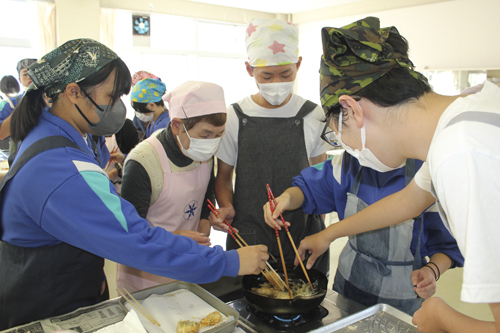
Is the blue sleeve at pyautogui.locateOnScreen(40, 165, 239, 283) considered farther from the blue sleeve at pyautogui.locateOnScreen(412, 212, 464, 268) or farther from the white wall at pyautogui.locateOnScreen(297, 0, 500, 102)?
the white wall at pyautogui.locateOnScreen(297, 0, 500, 102)

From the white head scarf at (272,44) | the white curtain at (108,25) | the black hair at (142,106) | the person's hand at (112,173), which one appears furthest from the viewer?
the white curtain at (108,25)

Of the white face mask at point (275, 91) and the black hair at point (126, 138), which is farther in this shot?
the black hair at point (126, 138)

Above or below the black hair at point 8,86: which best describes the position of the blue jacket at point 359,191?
below

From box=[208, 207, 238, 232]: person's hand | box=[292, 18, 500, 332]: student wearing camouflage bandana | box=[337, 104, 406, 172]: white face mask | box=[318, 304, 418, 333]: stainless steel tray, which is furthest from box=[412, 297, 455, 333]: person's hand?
box=[208, 207, 238, 232]: person's hand

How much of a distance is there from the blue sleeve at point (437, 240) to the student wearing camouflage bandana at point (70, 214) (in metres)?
0.62

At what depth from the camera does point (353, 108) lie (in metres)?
0.98

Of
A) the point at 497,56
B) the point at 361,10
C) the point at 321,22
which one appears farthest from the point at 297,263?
the point at 321,22

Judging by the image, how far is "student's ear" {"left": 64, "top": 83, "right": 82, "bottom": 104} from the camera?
3.67ft

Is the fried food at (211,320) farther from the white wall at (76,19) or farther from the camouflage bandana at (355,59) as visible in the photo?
the white wall at (76,19)

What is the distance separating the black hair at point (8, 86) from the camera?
176 inches

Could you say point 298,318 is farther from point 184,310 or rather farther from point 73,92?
point 73,92

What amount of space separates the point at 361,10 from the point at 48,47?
6.27 meters

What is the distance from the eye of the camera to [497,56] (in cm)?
615

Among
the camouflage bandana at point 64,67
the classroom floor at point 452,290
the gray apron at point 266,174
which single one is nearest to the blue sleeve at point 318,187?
the gray apron at point 266,174
